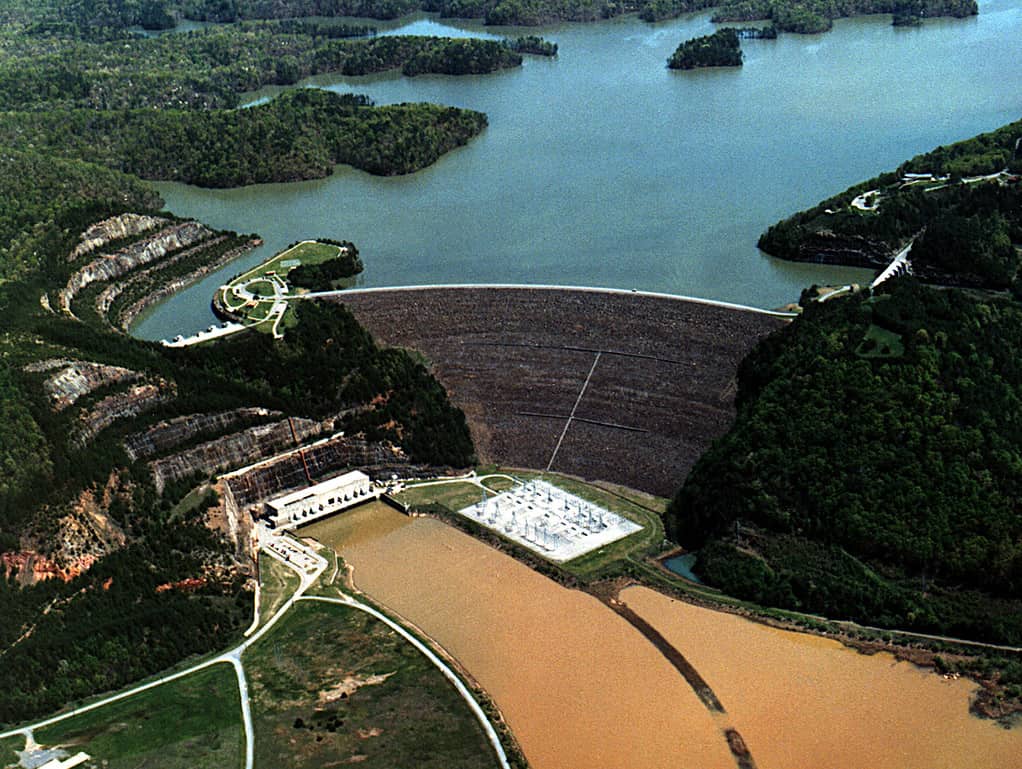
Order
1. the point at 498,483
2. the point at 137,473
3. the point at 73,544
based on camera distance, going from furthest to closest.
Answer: the point at 498,483, the point at 137,473, the point at 73,544

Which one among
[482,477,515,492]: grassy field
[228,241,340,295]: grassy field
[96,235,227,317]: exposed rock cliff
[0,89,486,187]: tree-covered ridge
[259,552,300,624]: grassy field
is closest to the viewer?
[259,552,300,624]: grassy field

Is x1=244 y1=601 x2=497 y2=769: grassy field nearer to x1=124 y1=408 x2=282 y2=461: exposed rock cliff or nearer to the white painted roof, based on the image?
the white painted roof

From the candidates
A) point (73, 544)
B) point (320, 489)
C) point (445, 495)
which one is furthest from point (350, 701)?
point (320, 489)

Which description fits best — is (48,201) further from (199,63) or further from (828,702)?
(828,702)

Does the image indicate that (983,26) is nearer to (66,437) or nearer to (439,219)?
(439,219)

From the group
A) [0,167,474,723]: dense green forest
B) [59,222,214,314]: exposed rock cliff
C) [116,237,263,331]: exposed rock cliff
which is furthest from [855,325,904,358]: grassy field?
[59,222,214,314]: exposed rock cliff

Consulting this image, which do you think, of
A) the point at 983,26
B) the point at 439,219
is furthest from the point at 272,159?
the point at 983,26
